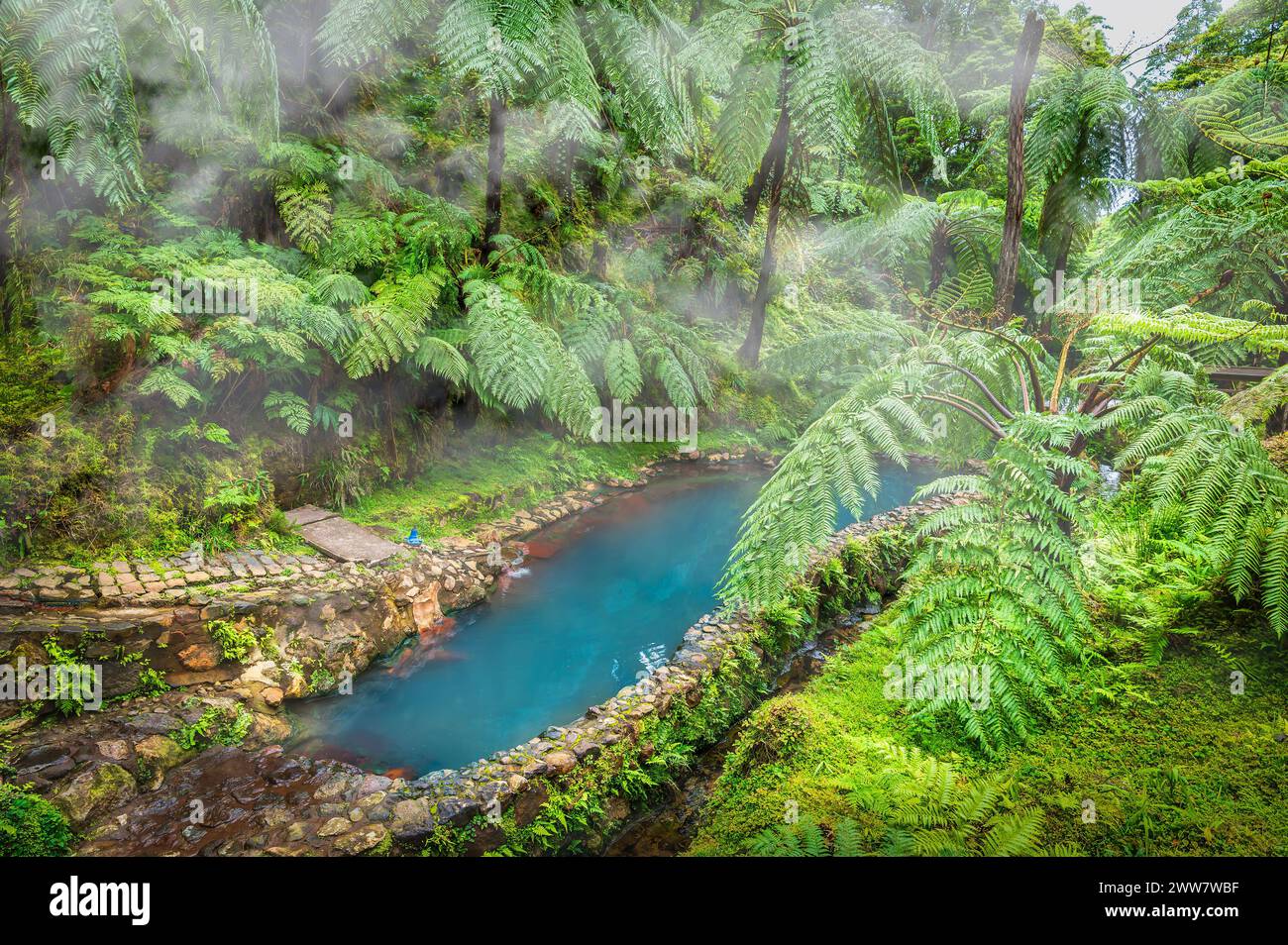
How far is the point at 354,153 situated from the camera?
553 cm

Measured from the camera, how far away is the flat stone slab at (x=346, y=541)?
4.30 m

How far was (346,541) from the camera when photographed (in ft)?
14.6

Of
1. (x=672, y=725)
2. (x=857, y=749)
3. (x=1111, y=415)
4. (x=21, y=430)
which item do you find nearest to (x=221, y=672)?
(x=21, y=430)

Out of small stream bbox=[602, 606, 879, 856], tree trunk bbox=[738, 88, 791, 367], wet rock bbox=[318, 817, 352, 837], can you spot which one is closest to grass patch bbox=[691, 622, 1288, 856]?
small stream bbox=[602, 606, 879, 856]

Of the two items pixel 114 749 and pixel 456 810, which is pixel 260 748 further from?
pixel 456 810

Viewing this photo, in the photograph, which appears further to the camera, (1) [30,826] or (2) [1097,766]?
(1) [30,826]

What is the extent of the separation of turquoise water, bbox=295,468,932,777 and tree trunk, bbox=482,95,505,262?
3.03 metres

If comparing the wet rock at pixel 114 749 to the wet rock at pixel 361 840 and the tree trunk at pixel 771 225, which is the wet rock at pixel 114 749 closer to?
the wet rock at pixel 361 840

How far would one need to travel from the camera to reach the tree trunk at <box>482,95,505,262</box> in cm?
527

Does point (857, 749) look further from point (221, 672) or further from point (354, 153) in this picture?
point (354, 153)

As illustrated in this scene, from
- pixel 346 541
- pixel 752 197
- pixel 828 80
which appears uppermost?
pixel 752 197

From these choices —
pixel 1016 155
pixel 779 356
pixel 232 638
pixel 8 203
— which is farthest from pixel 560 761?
pixel 8 203

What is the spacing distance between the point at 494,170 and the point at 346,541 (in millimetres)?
3570

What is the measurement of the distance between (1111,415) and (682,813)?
8.40 ft
